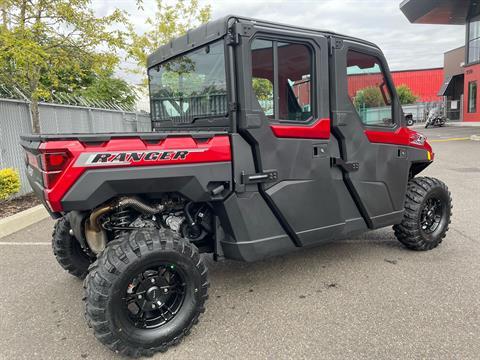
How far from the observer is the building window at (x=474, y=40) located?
29.3 metres

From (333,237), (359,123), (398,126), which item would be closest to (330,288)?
(333,237)

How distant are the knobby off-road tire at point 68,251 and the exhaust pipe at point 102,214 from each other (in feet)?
2.21

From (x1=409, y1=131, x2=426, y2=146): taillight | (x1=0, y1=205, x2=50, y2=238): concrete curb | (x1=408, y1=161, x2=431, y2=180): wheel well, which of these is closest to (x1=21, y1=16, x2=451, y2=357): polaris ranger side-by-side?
(x1=409, y1=131, x2=426, y2=146): taillight

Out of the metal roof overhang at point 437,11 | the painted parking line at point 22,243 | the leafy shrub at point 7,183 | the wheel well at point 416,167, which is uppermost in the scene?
the metal roof overhang at point 437,11

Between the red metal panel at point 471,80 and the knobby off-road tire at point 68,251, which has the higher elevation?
the red metal panel at point 471,80

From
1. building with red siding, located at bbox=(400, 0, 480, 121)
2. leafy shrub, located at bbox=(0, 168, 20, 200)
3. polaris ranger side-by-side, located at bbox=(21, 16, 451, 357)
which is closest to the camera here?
polaris ranger side-by-side, located at bbox=(21, 16, 451, 357)

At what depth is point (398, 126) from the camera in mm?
4086

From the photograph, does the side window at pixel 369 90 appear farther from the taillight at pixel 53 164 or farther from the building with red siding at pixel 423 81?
the building with red siding at pixel 423 81

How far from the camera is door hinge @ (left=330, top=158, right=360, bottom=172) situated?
138 inches

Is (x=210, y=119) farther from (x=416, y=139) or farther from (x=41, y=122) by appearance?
(x=41, y=122)

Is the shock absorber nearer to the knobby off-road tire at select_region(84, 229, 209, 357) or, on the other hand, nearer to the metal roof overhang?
the knobby off-road tire at select_region(84, 229, 209, 357)

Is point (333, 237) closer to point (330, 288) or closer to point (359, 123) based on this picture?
point (330, 288)

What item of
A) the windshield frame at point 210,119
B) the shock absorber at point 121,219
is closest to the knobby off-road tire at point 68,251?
the shock absorber at point 121,219

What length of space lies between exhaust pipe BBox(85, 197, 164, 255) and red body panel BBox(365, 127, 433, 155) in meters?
2.14
